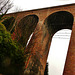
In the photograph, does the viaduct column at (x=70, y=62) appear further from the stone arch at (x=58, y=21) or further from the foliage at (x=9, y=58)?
the stone arch at (x=58, y=21)

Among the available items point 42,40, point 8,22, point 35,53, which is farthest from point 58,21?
point 8,22

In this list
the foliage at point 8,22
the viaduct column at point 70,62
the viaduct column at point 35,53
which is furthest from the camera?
the foliage at point 8,22

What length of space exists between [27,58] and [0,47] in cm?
246

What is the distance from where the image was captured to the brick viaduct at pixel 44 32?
562 centimetres

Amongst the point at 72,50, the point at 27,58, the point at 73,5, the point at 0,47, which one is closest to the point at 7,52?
the point at 0,47

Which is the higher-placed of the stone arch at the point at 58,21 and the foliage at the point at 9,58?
the stone arch at the point at 58,21

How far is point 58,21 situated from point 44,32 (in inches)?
88.5

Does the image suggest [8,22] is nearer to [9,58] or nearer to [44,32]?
[44,32]

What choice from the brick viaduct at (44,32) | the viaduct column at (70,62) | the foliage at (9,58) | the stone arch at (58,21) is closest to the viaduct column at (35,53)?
the brick viaduct at (44,32)

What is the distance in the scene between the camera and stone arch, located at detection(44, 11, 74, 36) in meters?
8.39

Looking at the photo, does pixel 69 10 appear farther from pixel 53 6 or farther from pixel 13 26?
pixel 13 26

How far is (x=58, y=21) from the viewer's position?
373 inches

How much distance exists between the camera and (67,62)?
5.07 meters

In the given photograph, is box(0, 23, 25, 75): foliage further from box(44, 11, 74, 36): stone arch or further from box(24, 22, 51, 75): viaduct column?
box(44, 11, 74, 36): stone arch
